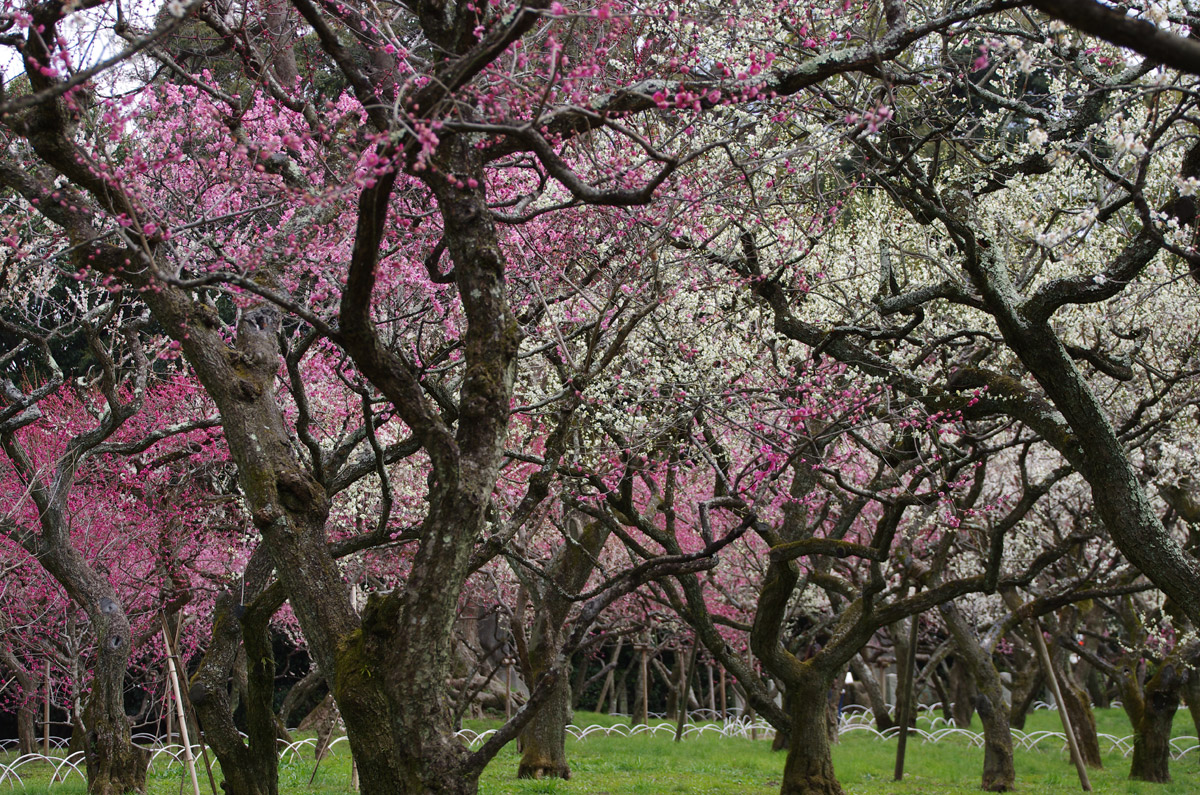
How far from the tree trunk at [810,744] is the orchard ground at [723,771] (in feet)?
5.43

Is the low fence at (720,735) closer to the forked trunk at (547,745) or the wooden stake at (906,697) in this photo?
the forked trunk at (547,745)

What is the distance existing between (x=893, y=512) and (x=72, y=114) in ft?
22.7

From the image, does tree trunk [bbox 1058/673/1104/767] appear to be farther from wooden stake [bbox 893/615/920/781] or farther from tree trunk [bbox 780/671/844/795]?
tree trunk [bbox 780/671/844/795]

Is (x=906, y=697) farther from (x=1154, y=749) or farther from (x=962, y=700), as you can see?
(x=962, y=700)

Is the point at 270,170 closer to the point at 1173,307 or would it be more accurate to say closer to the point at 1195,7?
the point at 1195,7

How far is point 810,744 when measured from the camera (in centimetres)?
992

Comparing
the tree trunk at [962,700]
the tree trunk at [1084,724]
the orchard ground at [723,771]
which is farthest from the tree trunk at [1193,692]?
the tree trunk at [962,700]

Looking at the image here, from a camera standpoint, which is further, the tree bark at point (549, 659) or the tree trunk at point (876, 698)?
the tree trunk at point (876, 698)

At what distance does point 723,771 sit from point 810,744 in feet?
15.6

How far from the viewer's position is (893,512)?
861 centimetres

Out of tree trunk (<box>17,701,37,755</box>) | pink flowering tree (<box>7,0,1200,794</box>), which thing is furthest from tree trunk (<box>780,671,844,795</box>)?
tree trunk (<box>17,701,37,755</box>)

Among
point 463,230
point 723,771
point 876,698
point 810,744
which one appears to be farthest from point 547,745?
point 876,698

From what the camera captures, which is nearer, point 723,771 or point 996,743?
point 996,743

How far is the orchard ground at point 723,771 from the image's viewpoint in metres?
11.7
